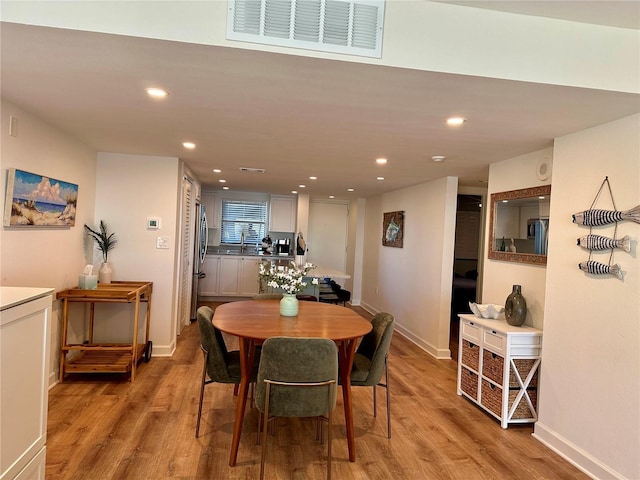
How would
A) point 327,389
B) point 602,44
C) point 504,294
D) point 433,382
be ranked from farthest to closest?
point 433,382
point 504,294
point 327,389
point 602,44

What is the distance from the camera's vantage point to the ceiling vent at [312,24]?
1626mm

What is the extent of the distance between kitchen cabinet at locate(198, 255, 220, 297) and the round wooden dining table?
4.70 metres

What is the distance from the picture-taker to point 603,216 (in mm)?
2346

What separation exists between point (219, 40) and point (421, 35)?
90cm

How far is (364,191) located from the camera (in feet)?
22.0

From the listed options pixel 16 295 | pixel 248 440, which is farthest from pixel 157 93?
pixel 248 440

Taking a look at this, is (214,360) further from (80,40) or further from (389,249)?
(389,249)

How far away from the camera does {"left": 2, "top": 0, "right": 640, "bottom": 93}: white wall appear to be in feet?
5.11

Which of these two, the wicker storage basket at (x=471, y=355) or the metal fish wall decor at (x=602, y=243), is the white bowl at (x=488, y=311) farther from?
the metal fish wall decor at (x=602, y=243)

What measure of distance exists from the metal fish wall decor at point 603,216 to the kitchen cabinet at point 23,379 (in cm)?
310

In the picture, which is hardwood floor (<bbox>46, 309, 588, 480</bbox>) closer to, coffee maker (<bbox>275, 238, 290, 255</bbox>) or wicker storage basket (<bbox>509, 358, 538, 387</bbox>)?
wicker storage basket (<bbox>509, 358, 538, 387</bbox>)

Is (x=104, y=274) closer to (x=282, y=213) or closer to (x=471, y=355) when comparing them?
(x=471, y=355)

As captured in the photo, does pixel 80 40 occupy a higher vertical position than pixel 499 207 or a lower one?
higher

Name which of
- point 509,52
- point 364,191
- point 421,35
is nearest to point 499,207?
point 509,52
